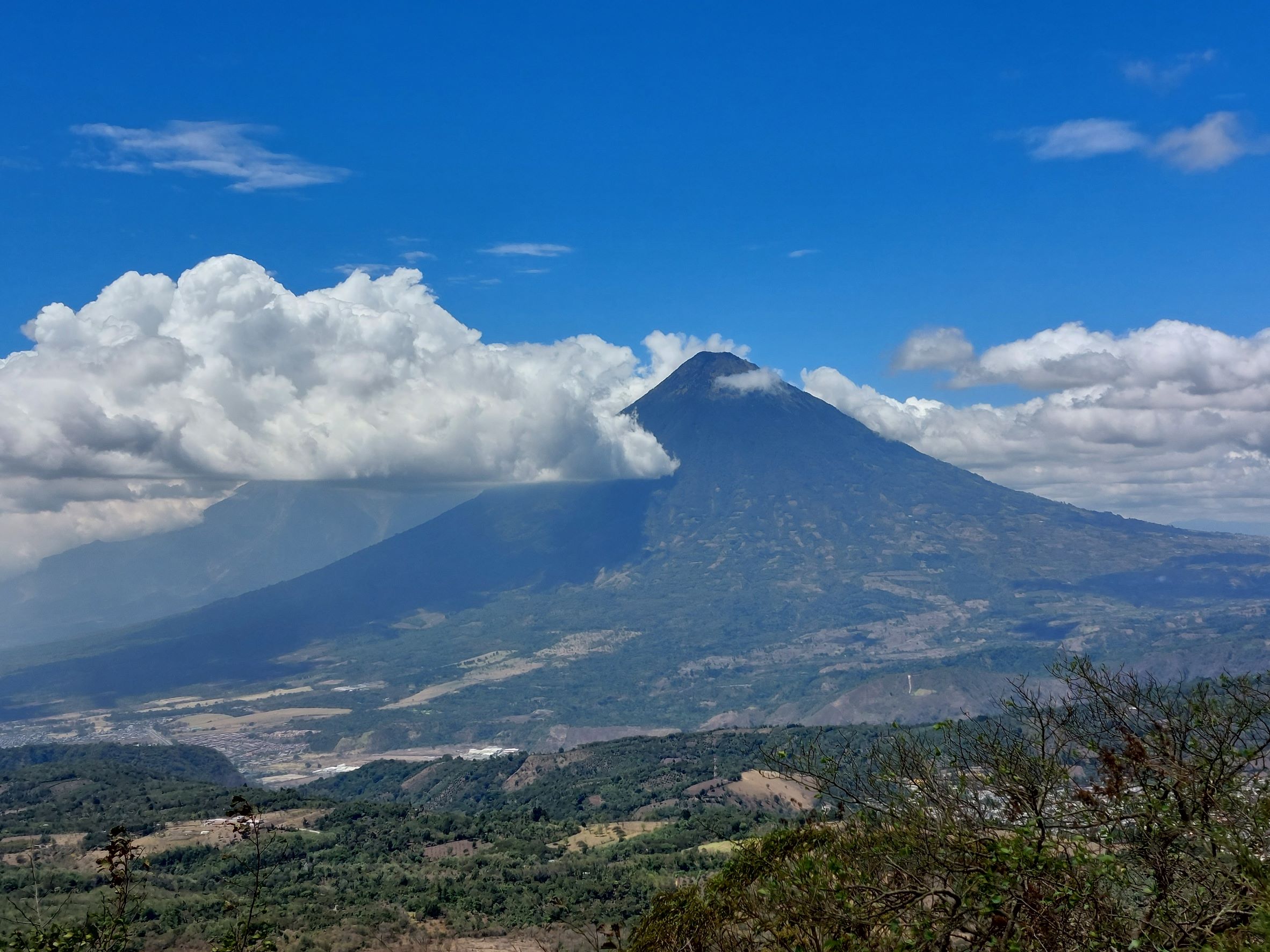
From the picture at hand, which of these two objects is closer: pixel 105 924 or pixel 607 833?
pixel 105 924

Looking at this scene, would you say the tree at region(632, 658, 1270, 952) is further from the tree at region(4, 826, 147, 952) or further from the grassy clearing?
Result: the grassy clearing

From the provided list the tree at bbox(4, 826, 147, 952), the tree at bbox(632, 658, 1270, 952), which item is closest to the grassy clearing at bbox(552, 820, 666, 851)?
the tree at bbox(4, 826, 147, 952)

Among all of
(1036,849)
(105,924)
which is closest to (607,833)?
(105,924)

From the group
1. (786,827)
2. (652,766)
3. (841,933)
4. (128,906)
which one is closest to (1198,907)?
(841,933)

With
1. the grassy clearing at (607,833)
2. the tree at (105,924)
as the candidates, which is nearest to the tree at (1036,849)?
the tree at (105,924)

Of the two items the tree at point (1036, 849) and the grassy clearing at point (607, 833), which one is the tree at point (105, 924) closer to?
the tree at point (1036, 849)

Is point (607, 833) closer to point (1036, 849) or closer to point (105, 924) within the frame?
point (105, 924)

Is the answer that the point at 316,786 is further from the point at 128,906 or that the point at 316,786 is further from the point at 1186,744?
the point at 1186,744

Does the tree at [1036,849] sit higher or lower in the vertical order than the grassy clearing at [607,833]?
higher
